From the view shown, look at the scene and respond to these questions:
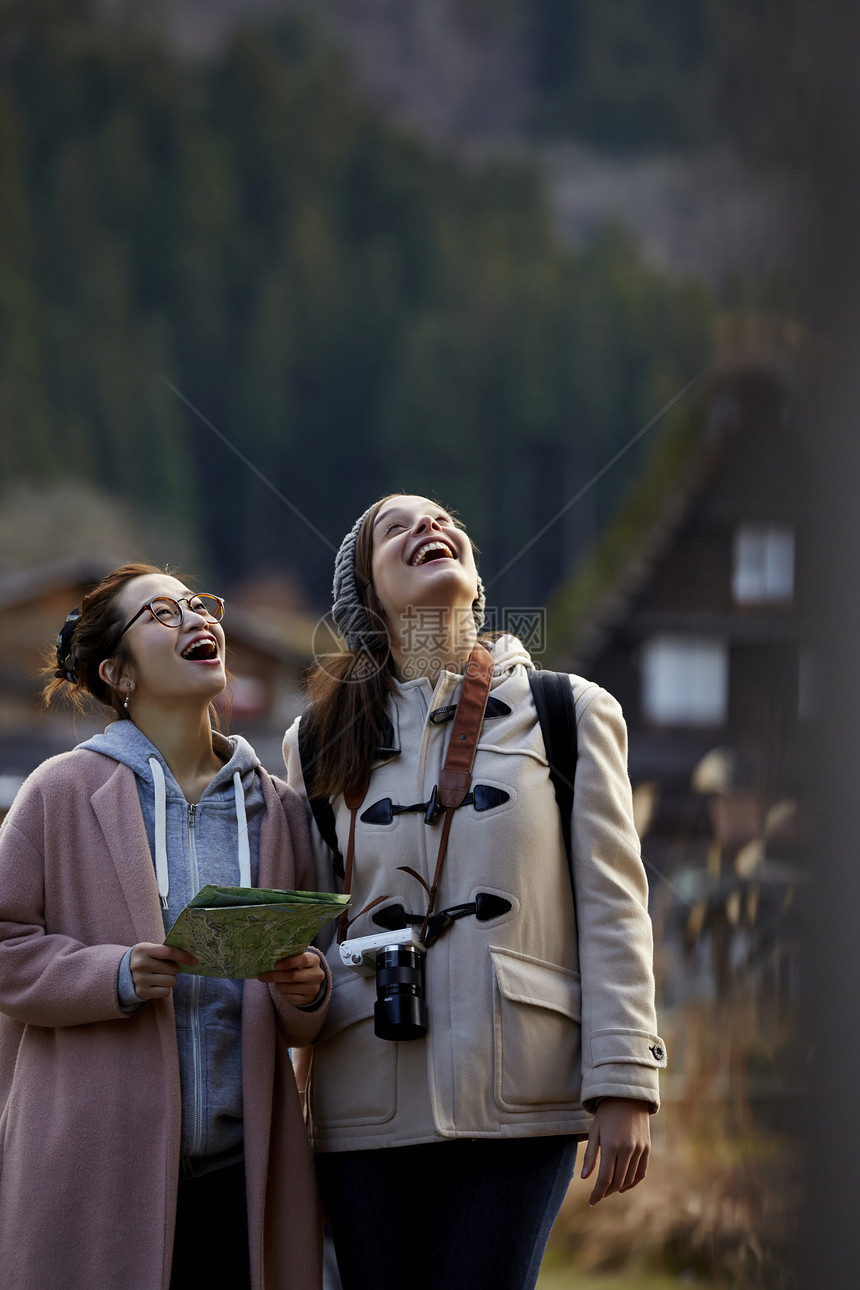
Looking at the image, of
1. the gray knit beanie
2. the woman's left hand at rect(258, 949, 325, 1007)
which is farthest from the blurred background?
the woman's left hand at rect(258, 949, 325, 1007)

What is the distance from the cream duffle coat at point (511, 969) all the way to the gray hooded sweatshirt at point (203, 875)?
141mm

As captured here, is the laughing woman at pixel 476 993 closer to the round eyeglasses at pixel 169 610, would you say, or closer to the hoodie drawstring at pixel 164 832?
the hoodie drawstring at pixel 164 832

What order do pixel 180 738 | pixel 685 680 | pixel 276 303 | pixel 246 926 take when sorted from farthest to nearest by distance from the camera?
1. pixel 276 303
2. pixel 685 680
3. pixel 180 738
4. pixel 246 926

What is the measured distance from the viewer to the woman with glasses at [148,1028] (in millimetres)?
1481

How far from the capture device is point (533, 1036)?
1.58 m

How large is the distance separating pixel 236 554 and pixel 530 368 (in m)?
2.45

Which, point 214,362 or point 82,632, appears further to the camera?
point 214,362

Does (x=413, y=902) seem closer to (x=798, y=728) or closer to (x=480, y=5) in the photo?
(x=798, y=728)

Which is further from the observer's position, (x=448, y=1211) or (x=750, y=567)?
(x=750, y=567)

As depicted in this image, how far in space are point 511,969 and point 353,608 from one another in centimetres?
61

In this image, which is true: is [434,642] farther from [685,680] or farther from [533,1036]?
[685,680]

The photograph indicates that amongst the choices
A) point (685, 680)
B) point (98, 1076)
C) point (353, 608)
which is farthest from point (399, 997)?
point (685, 680)

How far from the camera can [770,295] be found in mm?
1405

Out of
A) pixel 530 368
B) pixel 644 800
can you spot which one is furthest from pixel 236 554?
pixel 644 800
